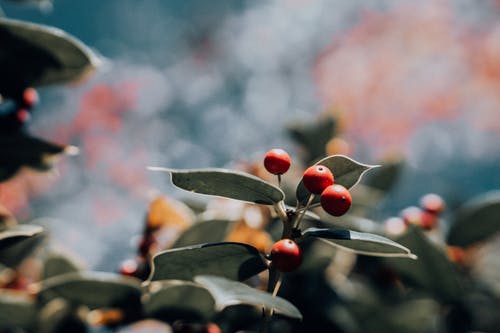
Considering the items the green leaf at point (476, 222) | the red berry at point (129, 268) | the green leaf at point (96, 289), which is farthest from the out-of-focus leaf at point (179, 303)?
the green leaf at point (476, 222)

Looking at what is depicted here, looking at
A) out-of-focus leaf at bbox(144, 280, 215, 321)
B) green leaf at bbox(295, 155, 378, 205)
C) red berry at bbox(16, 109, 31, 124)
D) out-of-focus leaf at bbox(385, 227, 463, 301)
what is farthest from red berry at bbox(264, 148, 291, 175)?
red berry at bbox(16, 109, 31, 124)

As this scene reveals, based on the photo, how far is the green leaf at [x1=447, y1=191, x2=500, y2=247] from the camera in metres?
1.29

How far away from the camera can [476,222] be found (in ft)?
4.33

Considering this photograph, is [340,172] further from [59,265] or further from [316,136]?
[316,136]

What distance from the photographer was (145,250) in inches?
48.4

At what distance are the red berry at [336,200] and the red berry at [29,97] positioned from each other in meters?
0.78

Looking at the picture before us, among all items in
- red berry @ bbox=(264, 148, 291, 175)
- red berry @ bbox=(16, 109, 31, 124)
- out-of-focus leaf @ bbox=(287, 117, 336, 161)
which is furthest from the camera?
out-of-focus leaf @ bbox=(287, 117, 336, 161)

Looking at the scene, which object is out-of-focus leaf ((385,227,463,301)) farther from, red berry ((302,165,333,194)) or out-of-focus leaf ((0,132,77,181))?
out-of-focus leaf ((0,132,77,181))

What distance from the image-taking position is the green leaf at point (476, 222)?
1.29m

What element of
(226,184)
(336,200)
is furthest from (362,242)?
(226,184)

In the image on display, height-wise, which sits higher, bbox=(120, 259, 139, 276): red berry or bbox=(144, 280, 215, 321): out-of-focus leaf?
bbox=(120, 259, 139, 276): red berry

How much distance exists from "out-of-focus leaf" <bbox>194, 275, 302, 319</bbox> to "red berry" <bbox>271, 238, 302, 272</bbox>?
0.18 feet

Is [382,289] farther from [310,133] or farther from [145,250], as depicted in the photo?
[145,250]

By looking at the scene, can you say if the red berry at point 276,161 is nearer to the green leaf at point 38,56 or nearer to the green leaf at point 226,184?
the green leaf at point 226,184
